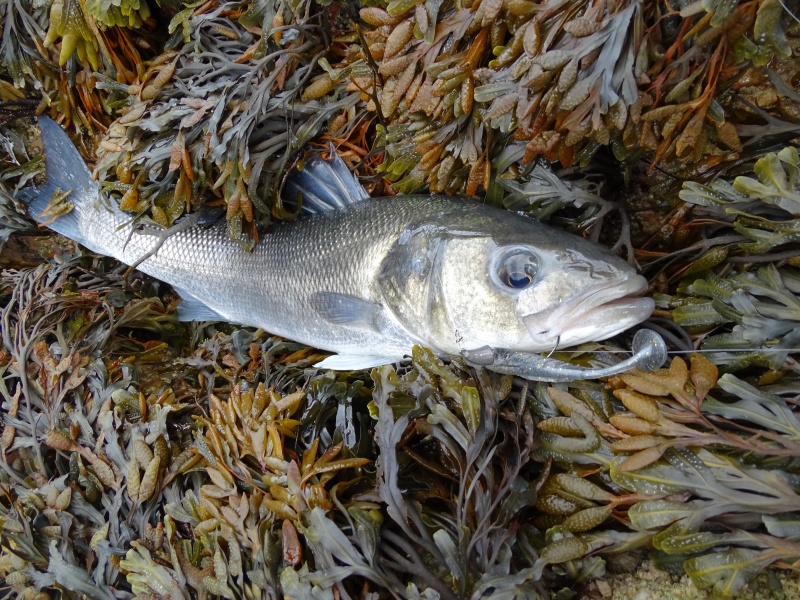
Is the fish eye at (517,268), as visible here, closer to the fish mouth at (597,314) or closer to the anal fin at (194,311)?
the fish mouth at (597,314)

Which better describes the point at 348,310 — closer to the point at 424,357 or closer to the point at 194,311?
the point at 424,357

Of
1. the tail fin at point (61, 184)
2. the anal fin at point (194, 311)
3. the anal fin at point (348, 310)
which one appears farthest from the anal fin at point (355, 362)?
the tail fin at point (61, 184)

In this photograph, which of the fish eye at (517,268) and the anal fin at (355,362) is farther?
the anal fin at (355,362)

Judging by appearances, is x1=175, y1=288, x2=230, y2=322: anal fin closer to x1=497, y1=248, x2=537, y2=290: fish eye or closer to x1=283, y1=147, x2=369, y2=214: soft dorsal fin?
x1=283, y1=147, x2=369, y2=214: soft dorsal fin

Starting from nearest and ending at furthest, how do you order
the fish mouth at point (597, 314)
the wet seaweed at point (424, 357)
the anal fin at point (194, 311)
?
the wet seaweed at point (424, 357), the fish mouth at point (597, 314), the anal fin at point (194, 311)

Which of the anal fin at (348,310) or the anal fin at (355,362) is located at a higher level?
the anal fin at (348,310)

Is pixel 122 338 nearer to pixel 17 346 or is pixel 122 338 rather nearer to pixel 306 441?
pixel 17 346

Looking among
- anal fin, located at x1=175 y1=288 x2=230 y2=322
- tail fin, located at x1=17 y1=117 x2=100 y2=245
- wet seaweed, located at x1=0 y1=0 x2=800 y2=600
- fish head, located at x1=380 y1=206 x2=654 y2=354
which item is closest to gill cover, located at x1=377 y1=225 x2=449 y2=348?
fish head, located at x1=380 y1=206 x2=654 y2=354
